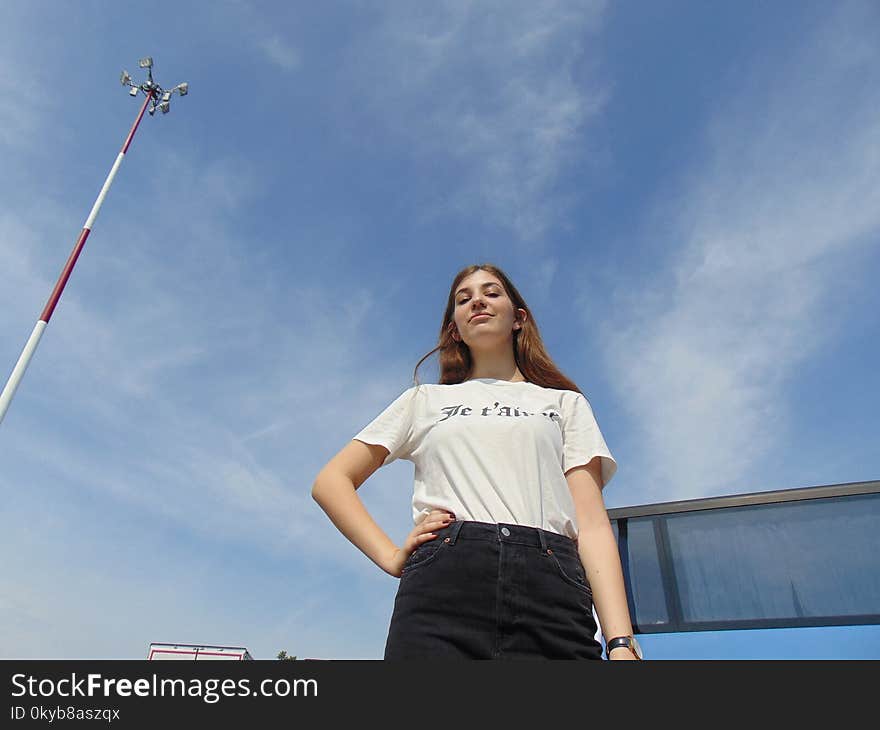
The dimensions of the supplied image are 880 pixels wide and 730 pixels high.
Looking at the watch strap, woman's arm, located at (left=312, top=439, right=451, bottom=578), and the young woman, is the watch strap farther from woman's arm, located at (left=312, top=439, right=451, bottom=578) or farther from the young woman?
woman's arm, located at (left=312, top=439, right=451, bottom=578)

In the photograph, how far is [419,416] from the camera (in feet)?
6.75

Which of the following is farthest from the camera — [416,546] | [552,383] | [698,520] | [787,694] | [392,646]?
[698,520]

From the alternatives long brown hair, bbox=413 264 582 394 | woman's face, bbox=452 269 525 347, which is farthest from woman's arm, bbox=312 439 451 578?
woman's face, bbox=452 269 525 347

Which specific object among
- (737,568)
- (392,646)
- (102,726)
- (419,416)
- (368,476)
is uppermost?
(737,568)

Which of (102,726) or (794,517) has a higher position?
(794,517)

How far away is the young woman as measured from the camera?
1474 mm

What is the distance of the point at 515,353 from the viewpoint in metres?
2.47

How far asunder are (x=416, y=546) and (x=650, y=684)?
896 millimetres

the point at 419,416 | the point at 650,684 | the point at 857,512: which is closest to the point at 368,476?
the point at 419,416

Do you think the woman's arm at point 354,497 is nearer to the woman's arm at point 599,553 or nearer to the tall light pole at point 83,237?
the woman's arm at point 599,553

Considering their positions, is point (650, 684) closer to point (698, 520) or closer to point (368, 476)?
point (368, 476)

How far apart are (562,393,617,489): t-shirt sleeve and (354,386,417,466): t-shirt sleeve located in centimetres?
55

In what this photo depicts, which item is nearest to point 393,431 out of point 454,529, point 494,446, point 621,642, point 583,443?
point 494,446

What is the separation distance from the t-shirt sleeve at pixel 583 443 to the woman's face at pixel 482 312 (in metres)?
0.47
